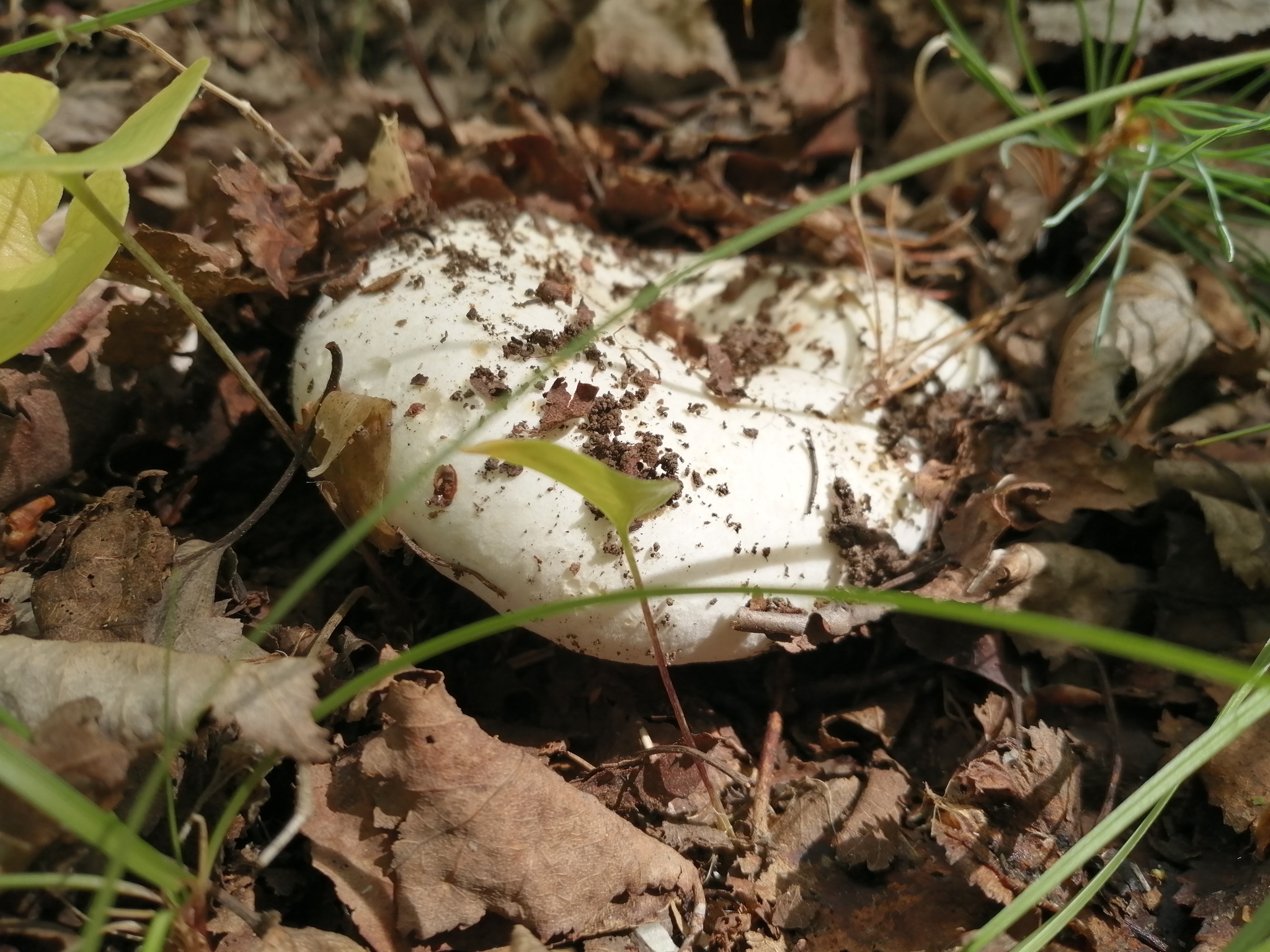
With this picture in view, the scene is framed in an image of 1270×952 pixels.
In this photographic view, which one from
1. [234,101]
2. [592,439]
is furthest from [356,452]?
[234,101]

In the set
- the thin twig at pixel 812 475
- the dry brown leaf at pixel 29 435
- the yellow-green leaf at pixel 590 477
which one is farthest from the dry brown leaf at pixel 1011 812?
the dry brown leaf at pixel 29 435

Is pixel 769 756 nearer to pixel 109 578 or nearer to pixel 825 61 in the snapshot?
pixel 109 578

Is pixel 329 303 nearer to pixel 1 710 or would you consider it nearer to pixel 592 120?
pixel 1 710

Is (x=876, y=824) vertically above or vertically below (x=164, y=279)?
below

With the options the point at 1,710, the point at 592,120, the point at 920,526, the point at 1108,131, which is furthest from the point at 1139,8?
the point at 1,710

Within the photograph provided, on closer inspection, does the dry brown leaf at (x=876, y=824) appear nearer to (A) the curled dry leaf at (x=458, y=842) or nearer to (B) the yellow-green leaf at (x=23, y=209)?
(A) the curled dry leaf at (x=458, y=842)
